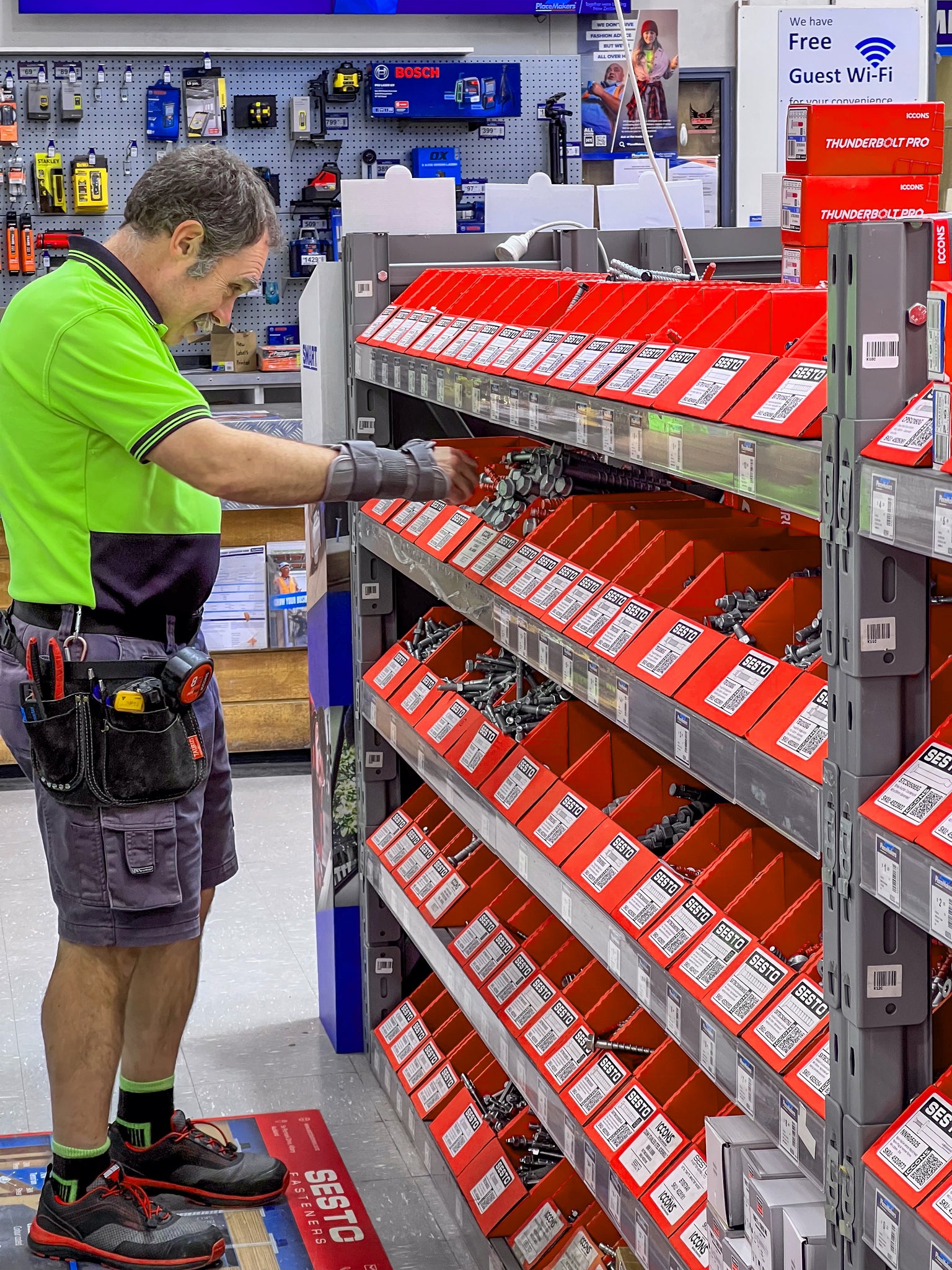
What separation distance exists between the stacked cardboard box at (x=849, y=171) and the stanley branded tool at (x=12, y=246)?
17.8 ft

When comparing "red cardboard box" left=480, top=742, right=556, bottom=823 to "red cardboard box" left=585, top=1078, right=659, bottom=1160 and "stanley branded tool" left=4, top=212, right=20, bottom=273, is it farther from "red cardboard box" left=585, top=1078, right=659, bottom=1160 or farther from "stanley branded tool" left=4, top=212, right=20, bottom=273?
"stanley branded tool" left=4, top=212, right=20, bottom=273

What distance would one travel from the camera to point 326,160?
25.7 ft

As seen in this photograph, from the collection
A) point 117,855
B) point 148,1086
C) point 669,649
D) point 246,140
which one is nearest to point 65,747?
point 117,855

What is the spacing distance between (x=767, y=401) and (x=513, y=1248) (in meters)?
1.69

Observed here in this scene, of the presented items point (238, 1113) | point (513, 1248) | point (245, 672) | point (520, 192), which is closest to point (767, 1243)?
point (513, 1248)

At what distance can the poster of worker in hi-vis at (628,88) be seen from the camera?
8969mm

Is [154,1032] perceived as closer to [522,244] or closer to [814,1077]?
[814,1077]

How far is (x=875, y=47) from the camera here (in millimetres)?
9359

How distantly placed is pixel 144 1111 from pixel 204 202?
174 cm

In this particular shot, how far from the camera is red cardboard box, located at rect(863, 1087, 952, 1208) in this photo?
4.63 feet

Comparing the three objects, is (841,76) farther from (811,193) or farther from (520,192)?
(811,193)

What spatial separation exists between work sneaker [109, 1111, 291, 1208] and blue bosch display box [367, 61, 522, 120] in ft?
19.5

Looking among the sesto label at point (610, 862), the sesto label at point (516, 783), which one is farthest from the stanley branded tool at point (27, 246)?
the sesto label at point (610, 862)

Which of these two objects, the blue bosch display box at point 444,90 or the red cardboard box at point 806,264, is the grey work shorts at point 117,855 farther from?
the blue bosch display box at point 444,90
